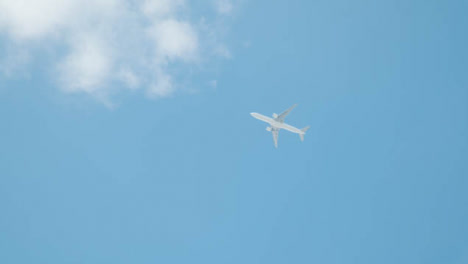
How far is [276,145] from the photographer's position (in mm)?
149625

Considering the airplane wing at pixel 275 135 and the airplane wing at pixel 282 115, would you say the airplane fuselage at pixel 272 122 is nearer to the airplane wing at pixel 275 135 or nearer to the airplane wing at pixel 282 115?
the airplane wing at pixel 282 115

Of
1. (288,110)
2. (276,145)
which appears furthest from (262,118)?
(276,145)

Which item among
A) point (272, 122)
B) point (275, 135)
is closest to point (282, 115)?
point (272, 122)

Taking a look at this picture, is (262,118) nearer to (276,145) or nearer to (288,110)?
(288,110)

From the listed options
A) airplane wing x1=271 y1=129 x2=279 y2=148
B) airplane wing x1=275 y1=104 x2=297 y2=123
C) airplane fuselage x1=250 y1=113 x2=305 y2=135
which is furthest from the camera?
airplane wing x1=271 y1=129 x2=279 y2=148

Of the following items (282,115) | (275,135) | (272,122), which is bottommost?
(272,122)

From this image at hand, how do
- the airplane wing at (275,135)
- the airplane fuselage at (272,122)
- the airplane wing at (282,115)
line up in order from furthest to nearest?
the airplane wing at (275,135) < the airplane wing at (282,115) < the airplane fuselage at (272,122)

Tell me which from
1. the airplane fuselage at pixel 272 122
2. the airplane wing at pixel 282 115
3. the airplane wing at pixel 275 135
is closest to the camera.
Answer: the airplane fuselage at pixel 272 122

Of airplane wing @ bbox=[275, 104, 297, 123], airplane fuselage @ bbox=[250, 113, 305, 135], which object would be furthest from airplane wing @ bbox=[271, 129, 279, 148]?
airplane wing @ bbox=[275, 104, 297, 123]

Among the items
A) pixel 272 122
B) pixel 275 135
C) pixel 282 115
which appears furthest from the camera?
pixel 275 135

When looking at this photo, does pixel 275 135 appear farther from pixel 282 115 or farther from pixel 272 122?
pixel 282 115

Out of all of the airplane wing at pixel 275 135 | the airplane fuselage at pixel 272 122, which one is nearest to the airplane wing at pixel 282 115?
the airplane fuselage at pixel 272 122

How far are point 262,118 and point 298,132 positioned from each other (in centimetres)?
1338

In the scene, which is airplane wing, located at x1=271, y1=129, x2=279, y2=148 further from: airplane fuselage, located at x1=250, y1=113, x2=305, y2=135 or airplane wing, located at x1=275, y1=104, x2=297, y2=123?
airplane wing, located at x1=275, y1=104, x2=297, y2=123
